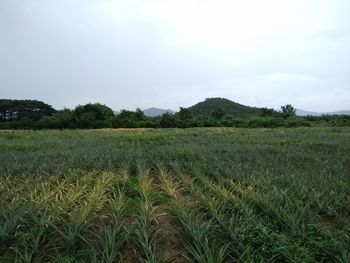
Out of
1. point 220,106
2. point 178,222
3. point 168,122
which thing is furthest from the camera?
point 220,106

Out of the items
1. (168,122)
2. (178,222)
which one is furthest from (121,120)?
(178,222)

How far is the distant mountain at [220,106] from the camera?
214ft

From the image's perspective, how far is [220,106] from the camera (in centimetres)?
6744

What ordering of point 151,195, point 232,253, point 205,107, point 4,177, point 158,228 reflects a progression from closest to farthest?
point 232,253, point 158,228, point 151,195, point 4,177, point 205,107

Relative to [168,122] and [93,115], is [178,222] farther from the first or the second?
[93,115]

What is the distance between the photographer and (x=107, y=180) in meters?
7.61

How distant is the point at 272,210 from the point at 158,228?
167 centimetres

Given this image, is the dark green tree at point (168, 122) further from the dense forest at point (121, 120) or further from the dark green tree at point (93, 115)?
the dark green tree at point (93, 115)

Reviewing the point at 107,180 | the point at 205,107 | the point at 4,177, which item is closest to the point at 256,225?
the point at 107,180

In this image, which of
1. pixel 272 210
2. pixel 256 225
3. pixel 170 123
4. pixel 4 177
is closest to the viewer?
pixel 256 225

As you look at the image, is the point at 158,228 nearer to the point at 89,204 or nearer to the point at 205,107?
the point at 89,204

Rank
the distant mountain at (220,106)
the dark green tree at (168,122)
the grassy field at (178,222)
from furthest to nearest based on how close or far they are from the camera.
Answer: the distant mountain at (220,106) → the dark green tree at (168,122) → the grassy field at (178,222)

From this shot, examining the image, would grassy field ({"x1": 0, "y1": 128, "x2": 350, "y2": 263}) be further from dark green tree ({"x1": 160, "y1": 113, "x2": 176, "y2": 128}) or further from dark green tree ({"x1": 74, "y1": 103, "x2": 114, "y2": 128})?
dark green tree ({"x1": 160, "y1": 113, "x2": 176, "y2": 128})

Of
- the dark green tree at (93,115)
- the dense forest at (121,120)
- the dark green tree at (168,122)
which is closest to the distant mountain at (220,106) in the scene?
the dense forest at (121,120)
